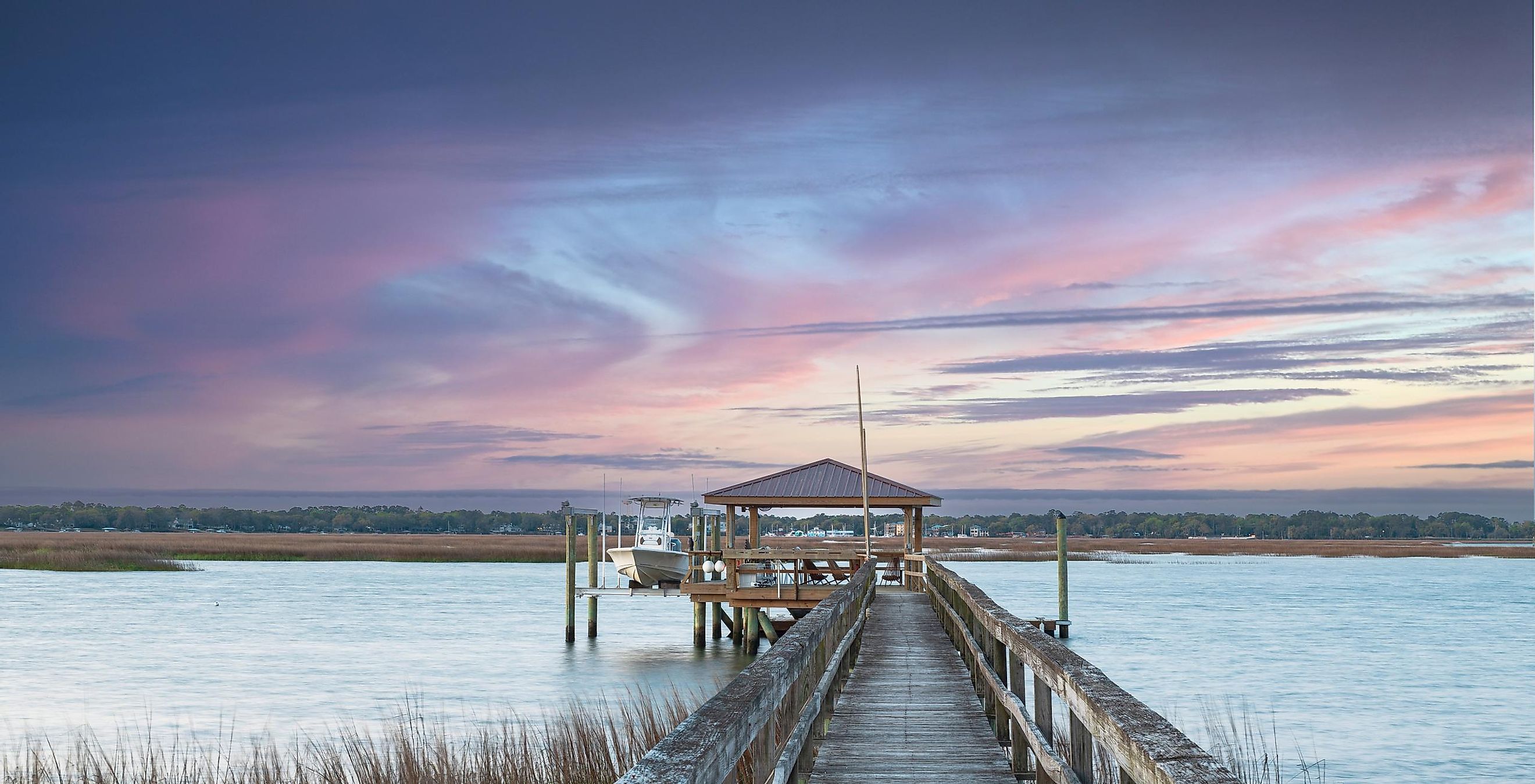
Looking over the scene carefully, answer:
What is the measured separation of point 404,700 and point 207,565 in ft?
207

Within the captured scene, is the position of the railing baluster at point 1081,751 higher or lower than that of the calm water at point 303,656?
higher

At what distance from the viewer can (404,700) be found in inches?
873

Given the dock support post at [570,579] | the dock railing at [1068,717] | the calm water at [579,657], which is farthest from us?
the dock support post at [570,579]

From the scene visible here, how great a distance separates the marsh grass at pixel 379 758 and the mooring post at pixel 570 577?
10130 mm

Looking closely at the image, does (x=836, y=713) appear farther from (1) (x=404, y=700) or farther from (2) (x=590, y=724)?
(1) (x=404, y=700)

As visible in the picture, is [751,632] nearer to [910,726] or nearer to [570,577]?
[570,577]

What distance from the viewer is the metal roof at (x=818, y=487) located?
27609 mm

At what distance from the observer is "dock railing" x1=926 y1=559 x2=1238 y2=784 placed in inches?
117

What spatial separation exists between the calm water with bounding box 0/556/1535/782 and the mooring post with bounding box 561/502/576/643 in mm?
544

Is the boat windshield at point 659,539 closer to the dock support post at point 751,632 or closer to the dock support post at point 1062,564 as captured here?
the dock support post at point 751,632

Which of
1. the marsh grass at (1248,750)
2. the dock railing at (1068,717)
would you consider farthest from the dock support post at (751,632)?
the dock railing at (1068,717)

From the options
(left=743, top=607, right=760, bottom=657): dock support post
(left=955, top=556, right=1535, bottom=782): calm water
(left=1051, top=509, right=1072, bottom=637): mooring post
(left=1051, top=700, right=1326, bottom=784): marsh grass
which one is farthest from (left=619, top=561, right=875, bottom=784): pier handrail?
(left=1051, top=509, right=1072, bottom=637): mooring post

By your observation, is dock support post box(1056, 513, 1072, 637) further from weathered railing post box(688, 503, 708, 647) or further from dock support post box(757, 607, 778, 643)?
weathered railing post box(688, 503, 708, 647)

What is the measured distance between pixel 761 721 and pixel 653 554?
90.4 ft
